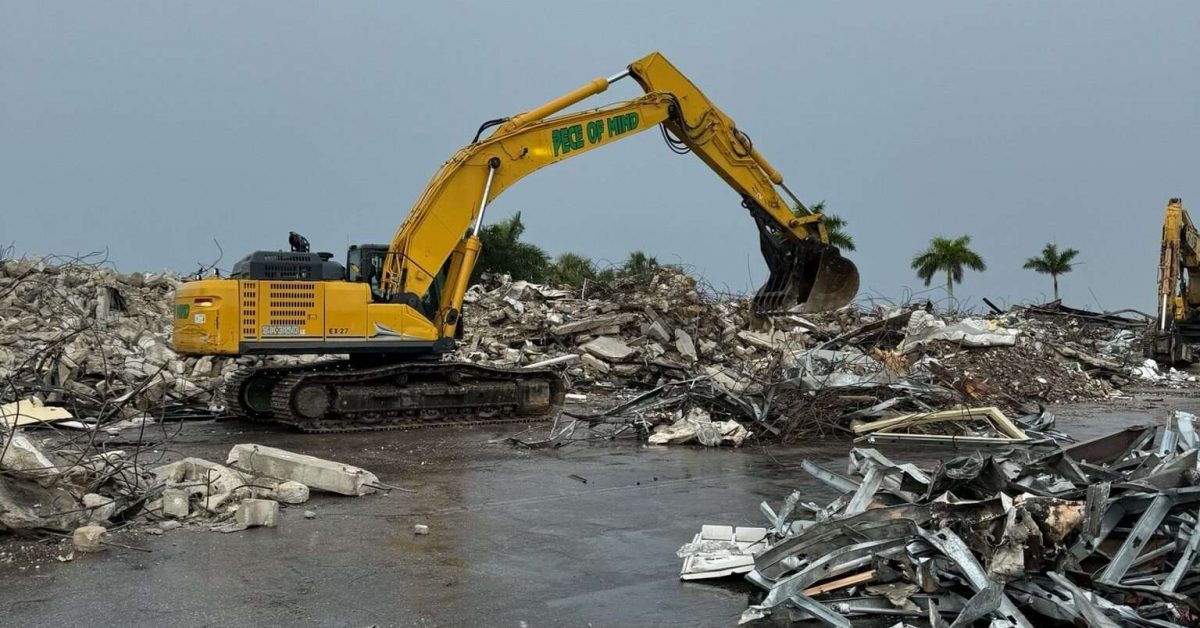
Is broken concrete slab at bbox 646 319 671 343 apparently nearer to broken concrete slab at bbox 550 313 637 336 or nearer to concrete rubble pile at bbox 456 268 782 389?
concrete rubble pile at bbox 456 268 782 389

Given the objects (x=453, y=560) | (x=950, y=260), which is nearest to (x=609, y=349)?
(x=453, y=560)

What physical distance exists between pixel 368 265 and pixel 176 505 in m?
7.17

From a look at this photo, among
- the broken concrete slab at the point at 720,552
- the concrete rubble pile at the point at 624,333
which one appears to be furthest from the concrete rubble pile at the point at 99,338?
the broken concrete slab at the point at 720,552

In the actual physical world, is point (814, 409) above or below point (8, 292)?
below

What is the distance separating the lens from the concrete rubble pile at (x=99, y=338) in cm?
1498

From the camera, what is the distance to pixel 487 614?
5590 millimetres

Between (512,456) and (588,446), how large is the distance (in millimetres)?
1334

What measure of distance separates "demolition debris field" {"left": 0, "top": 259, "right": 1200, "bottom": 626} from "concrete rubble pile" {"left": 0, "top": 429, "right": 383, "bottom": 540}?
0.08ft

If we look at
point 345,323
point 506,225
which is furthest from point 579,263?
point 345,323

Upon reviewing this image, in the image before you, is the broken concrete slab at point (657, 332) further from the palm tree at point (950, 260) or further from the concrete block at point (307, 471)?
the palm tree at point (950, 260)

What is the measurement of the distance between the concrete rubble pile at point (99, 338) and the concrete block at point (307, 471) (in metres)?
2.32

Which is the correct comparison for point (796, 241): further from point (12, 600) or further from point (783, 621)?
point (12, 600)

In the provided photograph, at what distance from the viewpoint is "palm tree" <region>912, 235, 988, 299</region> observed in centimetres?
5834

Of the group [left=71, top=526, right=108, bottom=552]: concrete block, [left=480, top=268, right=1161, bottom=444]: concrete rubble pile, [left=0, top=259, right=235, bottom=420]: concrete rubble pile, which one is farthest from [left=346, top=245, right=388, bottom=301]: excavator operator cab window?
[left=71, top=526, right=108, bottom=552]: concrete block
